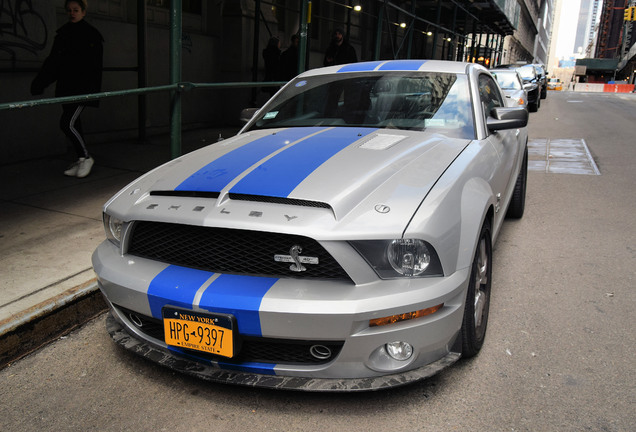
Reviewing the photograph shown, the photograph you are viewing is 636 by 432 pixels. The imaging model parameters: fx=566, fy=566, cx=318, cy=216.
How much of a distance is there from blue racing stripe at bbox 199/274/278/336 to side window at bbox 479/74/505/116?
2.34 meters

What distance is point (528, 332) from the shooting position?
10.6 feet

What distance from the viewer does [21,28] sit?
6828mm

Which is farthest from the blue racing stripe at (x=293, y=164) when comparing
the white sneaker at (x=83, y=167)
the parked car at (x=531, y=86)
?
the parked car at (x=531, y=86)

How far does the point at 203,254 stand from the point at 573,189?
5.89 metres

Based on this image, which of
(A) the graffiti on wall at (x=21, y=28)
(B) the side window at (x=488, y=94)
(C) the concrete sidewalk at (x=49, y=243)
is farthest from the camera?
(A) the graffiti on wall at (x=21, y=28)

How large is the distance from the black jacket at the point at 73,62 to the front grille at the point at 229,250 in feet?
12.6

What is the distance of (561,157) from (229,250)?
8441mm

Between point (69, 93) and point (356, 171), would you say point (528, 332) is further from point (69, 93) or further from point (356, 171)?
point (69, 93)

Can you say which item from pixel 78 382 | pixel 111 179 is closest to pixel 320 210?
pixel 78 382

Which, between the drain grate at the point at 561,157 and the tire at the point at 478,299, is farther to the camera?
the drain grate at the point at 561,157

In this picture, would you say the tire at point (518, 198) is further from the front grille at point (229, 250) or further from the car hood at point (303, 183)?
the front grille at point (229, 250)

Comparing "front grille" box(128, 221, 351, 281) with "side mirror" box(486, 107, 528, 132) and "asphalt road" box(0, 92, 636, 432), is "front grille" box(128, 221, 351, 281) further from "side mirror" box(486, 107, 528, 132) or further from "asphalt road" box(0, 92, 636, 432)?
"side mirror" box(486, 107, 528, 132)

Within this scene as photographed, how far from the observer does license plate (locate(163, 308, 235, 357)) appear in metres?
2.32

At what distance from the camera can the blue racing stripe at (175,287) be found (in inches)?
93.8
